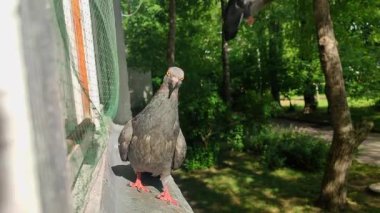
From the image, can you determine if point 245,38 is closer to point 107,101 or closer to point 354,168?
point 354,168

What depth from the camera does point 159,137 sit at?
2.92 metres

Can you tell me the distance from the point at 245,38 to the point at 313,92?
3.04 m

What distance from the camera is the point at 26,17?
0.35 metres

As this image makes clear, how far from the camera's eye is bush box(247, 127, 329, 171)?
10727 millimetres

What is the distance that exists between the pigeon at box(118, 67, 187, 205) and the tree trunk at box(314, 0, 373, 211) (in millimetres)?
5146

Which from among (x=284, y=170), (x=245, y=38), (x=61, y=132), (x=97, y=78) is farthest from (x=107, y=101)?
(x=245, y=38)

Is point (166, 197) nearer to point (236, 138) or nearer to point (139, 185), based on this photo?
point (139, 185)

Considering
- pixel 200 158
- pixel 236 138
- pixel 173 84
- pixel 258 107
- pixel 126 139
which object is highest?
pixel 173 84

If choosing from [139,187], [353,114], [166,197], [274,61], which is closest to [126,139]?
[139,187]

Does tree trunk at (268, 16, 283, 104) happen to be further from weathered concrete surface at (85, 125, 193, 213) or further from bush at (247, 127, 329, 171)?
weathered concrete surface at (85, 125, 193, 213)

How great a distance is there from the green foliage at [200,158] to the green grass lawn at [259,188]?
20 centimetres

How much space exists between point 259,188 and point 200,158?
6.86 feet

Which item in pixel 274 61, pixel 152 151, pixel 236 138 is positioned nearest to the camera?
pixel 152 151

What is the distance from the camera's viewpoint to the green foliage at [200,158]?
36.4ft
